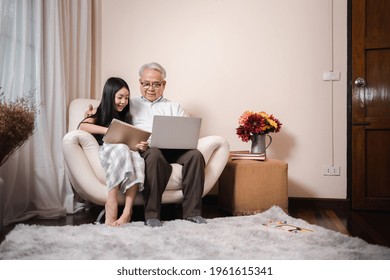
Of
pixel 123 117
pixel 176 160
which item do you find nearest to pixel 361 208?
pixel 176 160

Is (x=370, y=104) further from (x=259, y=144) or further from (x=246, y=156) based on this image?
(x=246, y=156)

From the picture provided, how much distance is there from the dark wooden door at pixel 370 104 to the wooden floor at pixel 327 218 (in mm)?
210

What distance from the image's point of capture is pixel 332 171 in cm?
282

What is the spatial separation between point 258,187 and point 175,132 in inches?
30.2

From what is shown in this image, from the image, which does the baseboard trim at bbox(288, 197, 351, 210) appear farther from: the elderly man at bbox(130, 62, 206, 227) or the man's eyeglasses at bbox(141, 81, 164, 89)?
the man's eyeglasses at bbox(141, 81, 164, 89)

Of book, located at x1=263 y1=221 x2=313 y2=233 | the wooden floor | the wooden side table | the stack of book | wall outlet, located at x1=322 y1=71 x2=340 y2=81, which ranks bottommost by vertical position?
the wooden floor

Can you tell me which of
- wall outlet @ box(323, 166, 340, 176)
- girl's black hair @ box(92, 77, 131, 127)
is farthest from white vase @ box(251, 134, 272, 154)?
girl's black hair @ box(92, 77, 131, 127)

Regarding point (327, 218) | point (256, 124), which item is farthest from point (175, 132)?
point (327, 218)

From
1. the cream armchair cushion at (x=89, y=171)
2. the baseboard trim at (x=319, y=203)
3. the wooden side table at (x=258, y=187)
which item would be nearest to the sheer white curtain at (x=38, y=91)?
the cream armchair cushion at (x=89, y=171)

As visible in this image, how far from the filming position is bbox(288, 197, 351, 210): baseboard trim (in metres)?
2.78

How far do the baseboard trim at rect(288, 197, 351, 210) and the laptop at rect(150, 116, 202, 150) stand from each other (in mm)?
1231

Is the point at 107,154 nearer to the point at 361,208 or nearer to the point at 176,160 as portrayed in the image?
the point at 176,160

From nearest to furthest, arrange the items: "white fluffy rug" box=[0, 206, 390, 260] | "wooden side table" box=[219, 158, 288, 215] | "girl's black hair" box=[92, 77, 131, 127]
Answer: "white fluffy rug" box=[0, 206, 390, 260] → "girl's black hair" box=[92, 77, 131, 127] → "wooden side table" box=[219, 158, 288, 215]

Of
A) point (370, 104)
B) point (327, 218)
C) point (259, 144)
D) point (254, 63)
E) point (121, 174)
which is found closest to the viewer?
point (121, 174)
